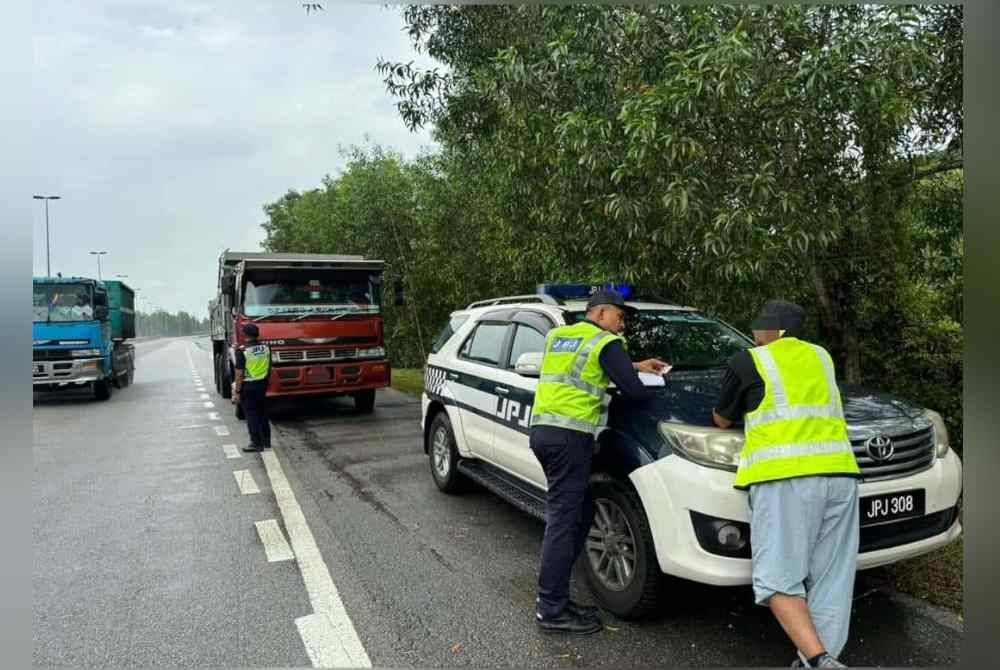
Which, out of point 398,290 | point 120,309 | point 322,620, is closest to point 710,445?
point 322,620

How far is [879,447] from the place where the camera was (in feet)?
10.5

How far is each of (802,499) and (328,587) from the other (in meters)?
2.69

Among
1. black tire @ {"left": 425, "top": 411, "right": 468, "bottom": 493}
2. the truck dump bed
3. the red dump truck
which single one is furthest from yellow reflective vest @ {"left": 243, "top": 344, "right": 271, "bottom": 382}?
the truck dump bed

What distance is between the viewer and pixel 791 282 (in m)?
5.59

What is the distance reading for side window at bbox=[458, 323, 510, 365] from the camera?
5.14 metres

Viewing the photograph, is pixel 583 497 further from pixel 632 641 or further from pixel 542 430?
pixel 632 641

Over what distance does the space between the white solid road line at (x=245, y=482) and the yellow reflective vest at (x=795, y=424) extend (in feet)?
15.7

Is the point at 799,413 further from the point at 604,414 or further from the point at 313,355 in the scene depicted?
the point at 313,355

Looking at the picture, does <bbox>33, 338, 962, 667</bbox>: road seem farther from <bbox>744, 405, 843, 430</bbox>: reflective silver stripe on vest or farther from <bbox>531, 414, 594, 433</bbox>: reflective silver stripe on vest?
<bbox>744, 405, 843, 430</bbox>: reflective silver stripe on vest

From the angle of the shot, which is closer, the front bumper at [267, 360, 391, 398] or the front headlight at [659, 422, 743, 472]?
the front headlight at [659, 422, 743, 472]

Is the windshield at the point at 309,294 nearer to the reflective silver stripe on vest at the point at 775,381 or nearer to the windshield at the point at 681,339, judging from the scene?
the windshield at the point at 681,339

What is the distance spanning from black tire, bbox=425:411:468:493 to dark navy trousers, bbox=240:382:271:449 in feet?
9.11

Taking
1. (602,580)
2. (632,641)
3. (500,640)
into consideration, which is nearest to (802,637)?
(632,641)

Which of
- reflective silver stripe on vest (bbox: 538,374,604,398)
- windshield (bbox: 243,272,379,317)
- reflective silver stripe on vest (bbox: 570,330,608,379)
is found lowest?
reflective silver stripe on vest (bbox: 538,374,604,398)
